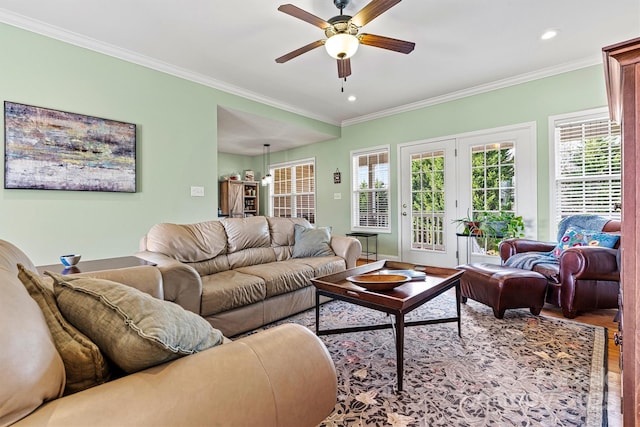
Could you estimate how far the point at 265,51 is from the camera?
329 centimetres

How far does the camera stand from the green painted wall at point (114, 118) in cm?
272

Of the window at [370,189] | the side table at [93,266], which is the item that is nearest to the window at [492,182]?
the window at [370,189]

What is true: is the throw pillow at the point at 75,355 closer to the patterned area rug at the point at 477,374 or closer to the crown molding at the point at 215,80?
the patterned area rug at the point at 477,374

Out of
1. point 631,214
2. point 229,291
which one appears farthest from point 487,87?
point 229,291

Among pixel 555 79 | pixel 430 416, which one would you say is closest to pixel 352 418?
pixel 430 416

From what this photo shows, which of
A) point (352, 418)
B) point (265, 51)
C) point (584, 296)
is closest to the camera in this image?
point (352, 418)

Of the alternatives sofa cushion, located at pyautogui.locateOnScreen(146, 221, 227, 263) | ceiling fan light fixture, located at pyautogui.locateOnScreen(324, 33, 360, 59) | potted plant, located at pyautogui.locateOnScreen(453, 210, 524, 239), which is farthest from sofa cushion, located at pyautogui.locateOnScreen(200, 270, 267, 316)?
potted plant, located at pyautogui.locateOnScreen(453, 210, 524, 239)

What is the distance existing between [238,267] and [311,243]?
0.84 m

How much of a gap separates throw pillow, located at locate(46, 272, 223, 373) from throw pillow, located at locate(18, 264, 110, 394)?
0.03m

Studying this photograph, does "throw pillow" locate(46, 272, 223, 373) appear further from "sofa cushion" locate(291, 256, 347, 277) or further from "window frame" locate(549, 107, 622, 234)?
"window frame" locate(549, 107, 622, 234)

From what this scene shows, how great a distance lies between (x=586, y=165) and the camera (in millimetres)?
3617

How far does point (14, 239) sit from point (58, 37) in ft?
6.30

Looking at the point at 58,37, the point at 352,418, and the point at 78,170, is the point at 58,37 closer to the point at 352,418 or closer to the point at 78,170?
the point at 78,170

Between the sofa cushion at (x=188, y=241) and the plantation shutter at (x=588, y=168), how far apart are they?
4094mm
